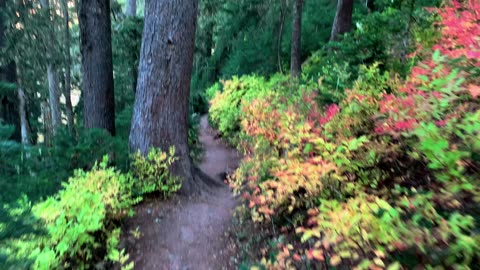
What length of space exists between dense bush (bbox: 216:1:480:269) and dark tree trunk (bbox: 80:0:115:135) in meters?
4.18

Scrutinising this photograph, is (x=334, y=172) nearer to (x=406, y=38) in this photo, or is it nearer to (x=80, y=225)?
(x=80, y=225)

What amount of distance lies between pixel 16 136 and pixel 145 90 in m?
6.18

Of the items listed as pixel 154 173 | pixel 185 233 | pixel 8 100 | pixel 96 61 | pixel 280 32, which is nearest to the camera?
pixel 185 233

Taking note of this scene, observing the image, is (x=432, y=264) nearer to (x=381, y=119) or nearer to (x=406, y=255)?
(x=406, y=255)

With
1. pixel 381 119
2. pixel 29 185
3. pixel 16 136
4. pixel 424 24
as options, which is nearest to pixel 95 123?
pixel 29 185

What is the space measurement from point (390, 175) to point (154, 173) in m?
3.99

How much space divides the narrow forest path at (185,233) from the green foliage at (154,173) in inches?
8.7

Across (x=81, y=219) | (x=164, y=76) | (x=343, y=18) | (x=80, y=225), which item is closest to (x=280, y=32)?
(x=343, y=18)

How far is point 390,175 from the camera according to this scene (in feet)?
12.3

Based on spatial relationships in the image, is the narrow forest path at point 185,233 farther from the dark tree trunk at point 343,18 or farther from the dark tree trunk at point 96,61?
the dark tree trunk at point 343,18

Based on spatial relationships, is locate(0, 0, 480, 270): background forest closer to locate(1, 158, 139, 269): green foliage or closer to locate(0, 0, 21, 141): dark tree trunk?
locate(1, 158, 139, 269): green foliage

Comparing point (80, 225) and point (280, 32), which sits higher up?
point (280, 32)

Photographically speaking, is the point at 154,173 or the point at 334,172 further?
the point at 154,173

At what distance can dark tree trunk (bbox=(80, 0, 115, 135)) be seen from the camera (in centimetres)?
770
